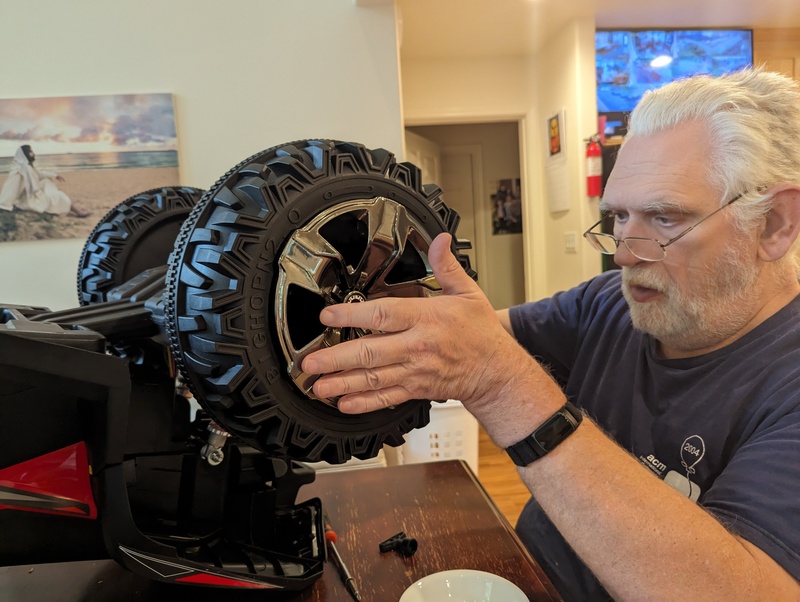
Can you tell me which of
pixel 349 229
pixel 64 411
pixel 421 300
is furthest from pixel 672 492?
pixel 64 411

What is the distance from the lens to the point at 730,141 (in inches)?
32.8

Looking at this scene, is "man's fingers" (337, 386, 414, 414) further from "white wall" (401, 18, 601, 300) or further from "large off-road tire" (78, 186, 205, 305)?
"white wall" (401, 18, 601, 300)

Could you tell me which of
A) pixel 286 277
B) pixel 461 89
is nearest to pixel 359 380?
pixel 286 277

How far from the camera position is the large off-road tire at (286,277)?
51 cm

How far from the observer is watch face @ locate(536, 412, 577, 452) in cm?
63

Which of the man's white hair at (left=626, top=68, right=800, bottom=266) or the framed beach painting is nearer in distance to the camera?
the man's white hair at (left=626, top=68, right=800, bottom=266)

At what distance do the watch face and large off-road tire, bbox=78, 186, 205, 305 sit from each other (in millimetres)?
764

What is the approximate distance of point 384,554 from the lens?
2.61 feet

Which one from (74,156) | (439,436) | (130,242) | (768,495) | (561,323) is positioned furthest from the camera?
(439,436)

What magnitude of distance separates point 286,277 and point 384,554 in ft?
1.63

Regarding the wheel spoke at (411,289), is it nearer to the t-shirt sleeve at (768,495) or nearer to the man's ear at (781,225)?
the t-shirt sleeve at (768,495)

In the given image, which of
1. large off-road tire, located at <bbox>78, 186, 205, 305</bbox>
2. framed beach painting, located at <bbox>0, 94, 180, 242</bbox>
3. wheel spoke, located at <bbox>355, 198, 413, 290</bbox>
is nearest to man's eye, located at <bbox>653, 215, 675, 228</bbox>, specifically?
wheel spoke, located at <bbox>355, 198, 413, 290</bbox>

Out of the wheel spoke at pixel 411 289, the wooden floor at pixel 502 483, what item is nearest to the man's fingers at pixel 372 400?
the wheel spoke at pixel 411 289

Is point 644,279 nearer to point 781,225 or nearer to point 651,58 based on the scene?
point 781,225
